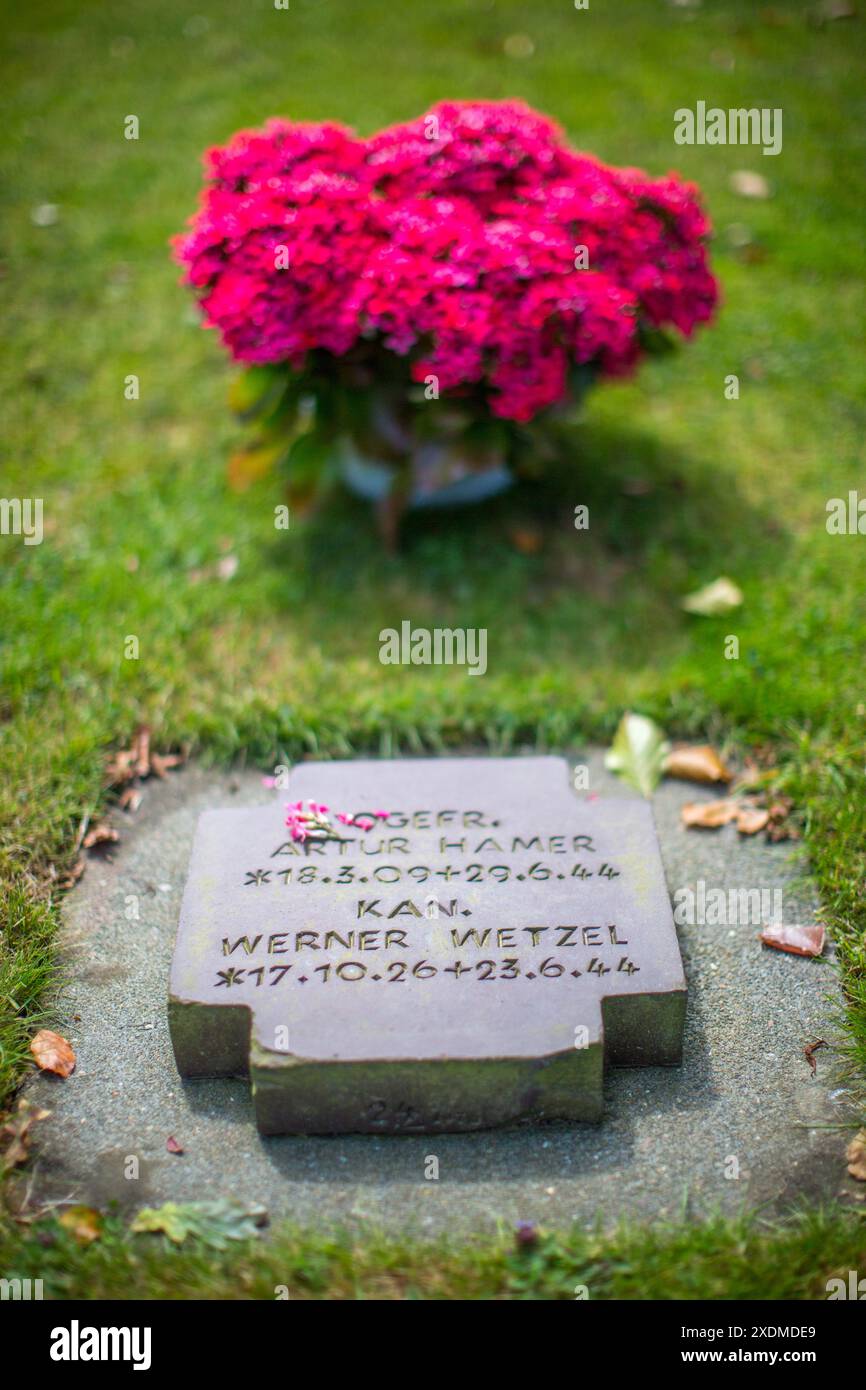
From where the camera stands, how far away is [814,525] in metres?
3.86

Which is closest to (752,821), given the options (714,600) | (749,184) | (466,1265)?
(714,600)

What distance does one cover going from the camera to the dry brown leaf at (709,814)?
9.77ft

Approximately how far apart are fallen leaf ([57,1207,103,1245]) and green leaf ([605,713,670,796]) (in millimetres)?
1656

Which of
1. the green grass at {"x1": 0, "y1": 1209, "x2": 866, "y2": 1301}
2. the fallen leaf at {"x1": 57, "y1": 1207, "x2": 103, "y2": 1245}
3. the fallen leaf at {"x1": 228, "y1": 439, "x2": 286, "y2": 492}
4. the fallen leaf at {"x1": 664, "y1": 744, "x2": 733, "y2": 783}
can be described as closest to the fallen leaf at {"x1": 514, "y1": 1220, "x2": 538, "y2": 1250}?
the green grass at {"x1": 0, "y1": 1209, "x2": 866, "y2": 1301}

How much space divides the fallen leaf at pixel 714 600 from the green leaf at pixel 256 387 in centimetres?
142

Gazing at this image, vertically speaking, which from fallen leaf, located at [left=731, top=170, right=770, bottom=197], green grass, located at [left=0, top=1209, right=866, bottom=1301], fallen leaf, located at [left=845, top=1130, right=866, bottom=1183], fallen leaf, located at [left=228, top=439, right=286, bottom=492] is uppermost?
fallen leaf, located at [left=731, top=170, right=770, bottom=197]

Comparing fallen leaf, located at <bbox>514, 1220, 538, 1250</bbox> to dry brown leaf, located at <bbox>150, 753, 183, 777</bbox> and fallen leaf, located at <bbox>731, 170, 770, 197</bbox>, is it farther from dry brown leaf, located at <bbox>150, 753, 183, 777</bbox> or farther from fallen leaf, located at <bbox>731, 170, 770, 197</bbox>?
fallen leaf, located at <bbox>731, 170, 770, 197</bbox>

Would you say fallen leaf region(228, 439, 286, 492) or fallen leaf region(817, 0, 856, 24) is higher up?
fallen leaf region(817, 0, 856, 24)

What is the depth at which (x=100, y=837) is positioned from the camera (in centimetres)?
293

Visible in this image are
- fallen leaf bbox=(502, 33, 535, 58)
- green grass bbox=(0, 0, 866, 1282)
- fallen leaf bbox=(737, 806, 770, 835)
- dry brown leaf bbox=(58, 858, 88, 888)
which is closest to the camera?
dry brown leaf bbox=(58, 858, 88, 888)

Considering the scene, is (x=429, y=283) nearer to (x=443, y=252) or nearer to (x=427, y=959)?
(x=443, y=252)

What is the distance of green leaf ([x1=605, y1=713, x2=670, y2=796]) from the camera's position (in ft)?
10.1

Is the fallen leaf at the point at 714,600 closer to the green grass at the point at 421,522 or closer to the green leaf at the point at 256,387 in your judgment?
the green grass at the point at 421,522

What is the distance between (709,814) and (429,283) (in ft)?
5.20
